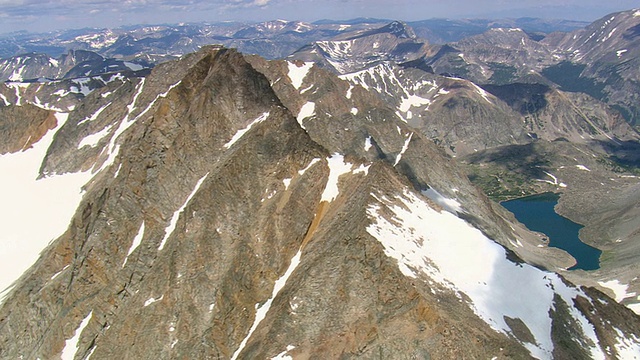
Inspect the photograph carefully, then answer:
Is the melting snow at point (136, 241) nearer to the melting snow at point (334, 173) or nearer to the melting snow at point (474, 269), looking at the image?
the melting snow at point (334, 173)

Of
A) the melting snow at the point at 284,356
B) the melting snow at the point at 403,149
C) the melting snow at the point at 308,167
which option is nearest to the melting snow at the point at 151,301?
the melting snow at the point at 284,356

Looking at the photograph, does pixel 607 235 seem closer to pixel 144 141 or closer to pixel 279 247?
pixel 279 247

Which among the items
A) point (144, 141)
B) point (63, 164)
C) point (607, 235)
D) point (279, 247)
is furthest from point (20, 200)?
point (607, 235)

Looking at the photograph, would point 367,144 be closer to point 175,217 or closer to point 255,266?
point 175,217

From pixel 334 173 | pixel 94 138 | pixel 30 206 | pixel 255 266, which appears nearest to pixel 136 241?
pixel 255 266

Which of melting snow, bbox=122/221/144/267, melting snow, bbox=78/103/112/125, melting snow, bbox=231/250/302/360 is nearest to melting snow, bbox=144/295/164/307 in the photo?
melting snow, bbox=122/221/144/267

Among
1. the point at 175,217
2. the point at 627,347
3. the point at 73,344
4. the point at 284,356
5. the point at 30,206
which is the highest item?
the point at 284,356

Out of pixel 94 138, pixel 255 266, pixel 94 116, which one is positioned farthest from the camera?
pixel 94 116
